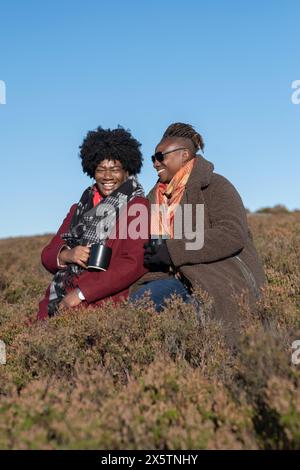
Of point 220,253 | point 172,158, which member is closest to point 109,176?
point 172,158

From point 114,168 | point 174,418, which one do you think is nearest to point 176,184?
point 114,168

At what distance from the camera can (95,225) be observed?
6.28 m

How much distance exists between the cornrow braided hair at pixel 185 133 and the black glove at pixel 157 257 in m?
1.03

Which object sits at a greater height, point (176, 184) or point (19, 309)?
point (176, 184)

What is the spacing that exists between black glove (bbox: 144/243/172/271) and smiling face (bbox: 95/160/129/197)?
80 cm

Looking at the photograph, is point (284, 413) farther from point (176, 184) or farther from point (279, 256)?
point (279, 256)

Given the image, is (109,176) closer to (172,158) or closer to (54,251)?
(172,158)

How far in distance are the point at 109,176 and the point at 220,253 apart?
4.69ft

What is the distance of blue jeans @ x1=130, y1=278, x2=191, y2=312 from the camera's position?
18.7ft

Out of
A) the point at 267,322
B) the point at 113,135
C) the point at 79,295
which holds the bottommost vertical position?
the point at 267,322

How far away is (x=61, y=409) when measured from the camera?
3555 millimetres

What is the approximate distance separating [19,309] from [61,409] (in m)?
4.58

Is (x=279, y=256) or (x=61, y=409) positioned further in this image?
(x=279, y=256)

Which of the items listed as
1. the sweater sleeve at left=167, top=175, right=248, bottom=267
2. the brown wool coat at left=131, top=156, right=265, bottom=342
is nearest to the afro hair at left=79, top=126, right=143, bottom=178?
the brown wool coat at left=131, top=156, right=265, bottom=342
